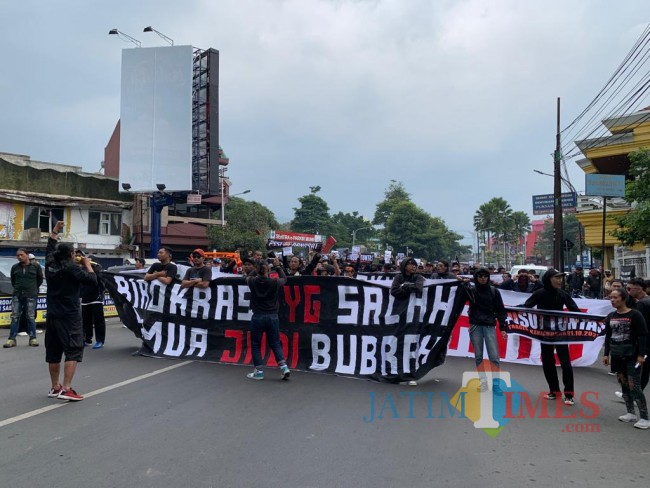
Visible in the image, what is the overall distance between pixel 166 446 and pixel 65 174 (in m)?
32.6

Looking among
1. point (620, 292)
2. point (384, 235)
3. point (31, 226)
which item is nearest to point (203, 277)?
point (620, 292)

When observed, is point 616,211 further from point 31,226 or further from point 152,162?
point 31,226

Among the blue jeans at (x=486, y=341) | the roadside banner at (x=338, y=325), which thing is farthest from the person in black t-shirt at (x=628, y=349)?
the roadside banner at (x=338, y=325)

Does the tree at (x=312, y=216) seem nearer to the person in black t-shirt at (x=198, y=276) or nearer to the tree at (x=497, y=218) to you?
the tree at (x=497, y=218)

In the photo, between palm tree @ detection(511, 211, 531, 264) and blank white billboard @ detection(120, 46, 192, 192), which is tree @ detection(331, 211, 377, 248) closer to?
palm tree @ detection(511, 211, 531, 264)

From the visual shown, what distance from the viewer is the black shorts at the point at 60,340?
5.91 m

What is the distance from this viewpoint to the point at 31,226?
30.9 m

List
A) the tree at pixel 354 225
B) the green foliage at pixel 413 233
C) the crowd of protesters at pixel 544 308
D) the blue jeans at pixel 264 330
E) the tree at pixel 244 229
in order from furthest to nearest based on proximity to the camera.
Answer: the tree at pixel 354 225 < the green foliage at pixel 413 233 < the tree at pixel 244 229 < the blue jeans at pixel 264 330 < the crowd of protesters at pixel 544 308

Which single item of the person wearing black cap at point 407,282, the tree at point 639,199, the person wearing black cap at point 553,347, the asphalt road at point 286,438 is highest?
the tree at point 639,199

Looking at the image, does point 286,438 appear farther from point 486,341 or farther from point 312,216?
point 312,216

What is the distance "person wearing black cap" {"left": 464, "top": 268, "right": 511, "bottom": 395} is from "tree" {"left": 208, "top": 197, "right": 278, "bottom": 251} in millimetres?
37570

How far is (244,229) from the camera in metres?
47.0

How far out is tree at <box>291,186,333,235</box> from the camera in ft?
272

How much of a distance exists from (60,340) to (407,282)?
4.29 m
